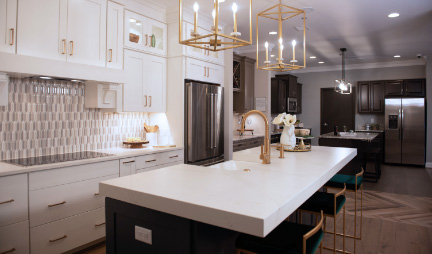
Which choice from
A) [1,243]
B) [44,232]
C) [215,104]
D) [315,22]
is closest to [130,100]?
[215,104]

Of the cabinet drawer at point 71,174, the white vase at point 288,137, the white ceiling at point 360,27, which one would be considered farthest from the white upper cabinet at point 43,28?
the white vase at point 288,137

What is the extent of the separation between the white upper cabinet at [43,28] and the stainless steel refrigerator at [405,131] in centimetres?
784

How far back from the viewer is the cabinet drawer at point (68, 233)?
249 cm

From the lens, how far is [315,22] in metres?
4.61

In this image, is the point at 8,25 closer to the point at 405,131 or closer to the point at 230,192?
the point at 230,192

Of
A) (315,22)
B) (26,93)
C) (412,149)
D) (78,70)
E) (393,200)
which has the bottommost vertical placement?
(393,200)

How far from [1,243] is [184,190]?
1719mm

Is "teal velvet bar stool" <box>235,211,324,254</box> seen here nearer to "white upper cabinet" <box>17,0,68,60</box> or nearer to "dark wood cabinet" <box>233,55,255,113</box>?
"white upper cabinet" <box>17,0,68,60</box>

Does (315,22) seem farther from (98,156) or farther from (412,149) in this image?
(412,149)

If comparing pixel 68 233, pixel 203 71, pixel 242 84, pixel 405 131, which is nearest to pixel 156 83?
pixel 203 71

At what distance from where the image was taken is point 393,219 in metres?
3.78

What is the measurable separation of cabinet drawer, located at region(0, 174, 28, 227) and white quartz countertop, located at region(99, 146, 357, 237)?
1.11 meters

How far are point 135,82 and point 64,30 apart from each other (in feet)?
3.14

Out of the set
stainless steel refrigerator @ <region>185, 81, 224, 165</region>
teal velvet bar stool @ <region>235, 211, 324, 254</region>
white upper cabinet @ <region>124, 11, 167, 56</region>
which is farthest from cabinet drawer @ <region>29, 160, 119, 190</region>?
teal velvet bar stool @ <region>235, 211, 324, 254</region>
